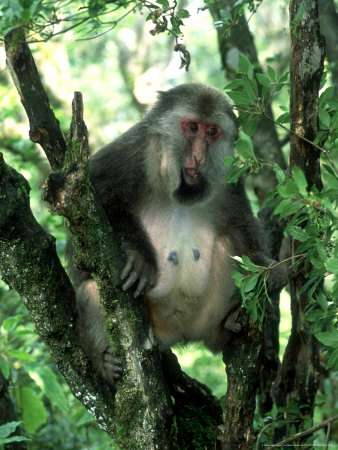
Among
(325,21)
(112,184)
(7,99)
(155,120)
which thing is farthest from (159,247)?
(7,99)

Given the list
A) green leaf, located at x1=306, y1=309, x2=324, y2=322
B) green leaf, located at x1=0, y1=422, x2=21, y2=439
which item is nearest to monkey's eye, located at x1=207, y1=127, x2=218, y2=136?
green leaf, located at x1=306, y1=309, x2=324, y2=322

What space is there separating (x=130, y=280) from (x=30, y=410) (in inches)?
84.8

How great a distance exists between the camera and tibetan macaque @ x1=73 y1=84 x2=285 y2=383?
4.07 metres

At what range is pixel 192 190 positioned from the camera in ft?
13.4

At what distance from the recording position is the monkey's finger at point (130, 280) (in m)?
3.39

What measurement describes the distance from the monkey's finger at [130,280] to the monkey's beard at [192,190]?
773 mm

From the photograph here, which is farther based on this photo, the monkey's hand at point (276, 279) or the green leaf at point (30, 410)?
the green leaf at point (30, 410)

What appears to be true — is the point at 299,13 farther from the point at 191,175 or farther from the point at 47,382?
the point at 47,382

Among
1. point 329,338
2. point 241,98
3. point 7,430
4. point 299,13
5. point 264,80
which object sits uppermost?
point 299,13

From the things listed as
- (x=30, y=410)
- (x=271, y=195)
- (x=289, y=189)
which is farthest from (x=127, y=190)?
(x=30, y=410)

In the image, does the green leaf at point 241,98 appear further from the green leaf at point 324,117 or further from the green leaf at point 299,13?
the green leaf at point 299,13

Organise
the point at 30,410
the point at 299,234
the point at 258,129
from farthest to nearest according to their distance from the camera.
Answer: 1. the point at 258,129
2. the point at 30,410
3. the point at 299,234

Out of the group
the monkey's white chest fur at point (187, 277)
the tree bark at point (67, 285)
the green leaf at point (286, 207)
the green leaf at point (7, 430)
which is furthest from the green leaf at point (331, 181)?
the green leaf at point (7, 430)

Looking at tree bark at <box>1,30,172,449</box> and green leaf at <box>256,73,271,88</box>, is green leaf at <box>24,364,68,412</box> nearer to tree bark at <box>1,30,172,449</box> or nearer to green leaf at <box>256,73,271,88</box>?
tree bark at <box>1,30,172,449</box>
